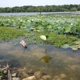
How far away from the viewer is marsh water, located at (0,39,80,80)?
321 centimetres

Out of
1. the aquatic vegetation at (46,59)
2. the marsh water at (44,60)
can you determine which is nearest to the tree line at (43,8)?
the marsh water at (44,60)

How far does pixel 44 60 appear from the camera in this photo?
378 centimetres

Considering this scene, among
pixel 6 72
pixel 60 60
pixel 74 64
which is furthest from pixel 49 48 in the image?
pixel 6 72

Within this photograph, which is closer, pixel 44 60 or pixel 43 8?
pixel 44 60

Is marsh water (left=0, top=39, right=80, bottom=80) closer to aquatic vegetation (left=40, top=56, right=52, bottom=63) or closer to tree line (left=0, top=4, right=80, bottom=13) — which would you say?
aquatic vegetation (left=40, top=56, right=52, bottom=63)

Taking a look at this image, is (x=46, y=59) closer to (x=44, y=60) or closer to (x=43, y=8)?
(x=44, y=60)

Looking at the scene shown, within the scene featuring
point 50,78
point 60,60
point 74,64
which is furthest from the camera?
point 60,60

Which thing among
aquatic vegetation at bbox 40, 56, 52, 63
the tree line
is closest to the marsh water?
aquatic vegetation at bbox 40, 56, 52, 63

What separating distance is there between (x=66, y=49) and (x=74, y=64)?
1184mm

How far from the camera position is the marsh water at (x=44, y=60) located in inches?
126

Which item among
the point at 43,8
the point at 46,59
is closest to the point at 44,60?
the point at 46,59

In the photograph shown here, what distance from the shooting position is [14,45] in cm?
520

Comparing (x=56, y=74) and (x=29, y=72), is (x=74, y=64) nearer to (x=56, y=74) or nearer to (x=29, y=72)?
(x=56, y=74)

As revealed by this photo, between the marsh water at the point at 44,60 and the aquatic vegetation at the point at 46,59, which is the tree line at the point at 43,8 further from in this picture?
the aquatic vegetation at the point at 46,59
